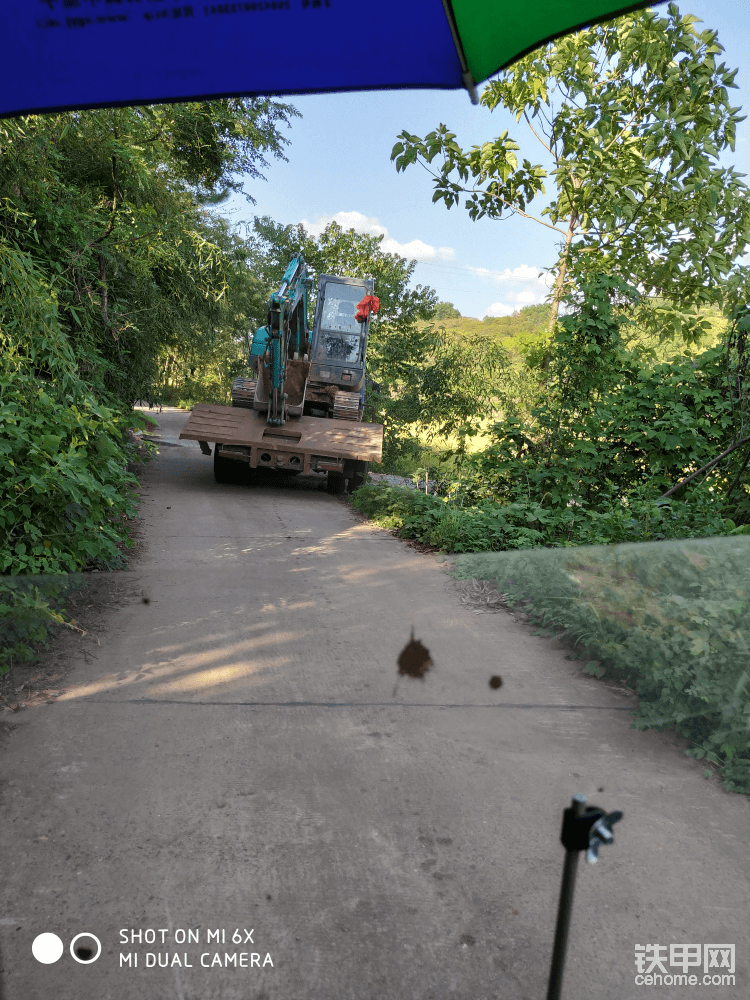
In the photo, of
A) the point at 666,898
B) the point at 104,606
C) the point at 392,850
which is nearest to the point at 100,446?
the point at 104,606

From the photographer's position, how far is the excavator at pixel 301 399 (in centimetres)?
1228

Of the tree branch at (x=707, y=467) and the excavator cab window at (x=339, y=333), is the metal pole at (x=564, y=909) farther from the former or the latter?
the excavator cab window at (x=339, y=333)

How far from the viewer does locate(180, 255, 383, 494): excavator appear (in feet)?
40.3

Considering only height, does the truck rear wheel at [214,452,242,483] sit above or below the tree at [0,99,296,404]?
below

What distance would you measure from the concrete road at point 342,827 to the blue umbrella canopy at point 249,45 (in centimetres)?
257

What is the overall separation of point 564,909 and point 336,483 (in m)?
12.5

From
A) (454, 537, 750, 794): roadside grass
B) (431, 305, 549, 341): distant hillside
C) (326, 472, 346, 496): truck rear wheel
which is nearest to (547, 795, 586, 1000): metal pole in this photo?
(454, 537, 750, 794): roadside grass

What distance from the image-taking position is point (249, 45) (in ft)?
5.37

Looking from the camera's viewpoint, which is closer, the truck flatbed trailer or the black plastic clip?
the black plastic clip

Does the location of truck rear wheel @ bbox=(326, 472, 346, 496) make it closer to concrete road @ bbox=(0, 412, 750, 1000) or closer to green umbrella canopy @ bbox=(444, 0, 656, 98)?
concrete road @ bbox=(0, 412, 750, 1000)

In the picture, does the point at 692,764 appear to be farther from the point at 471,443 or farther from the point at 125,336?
the point at 125,336

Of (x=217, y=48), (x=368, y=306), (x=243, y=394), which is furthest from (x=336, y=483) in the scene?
(x=217, y=48)

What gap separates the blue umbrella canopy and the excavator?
10494mm

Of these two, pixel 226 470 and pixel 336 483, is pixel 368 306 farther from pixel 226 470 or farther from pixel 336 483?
pixel 226 470
